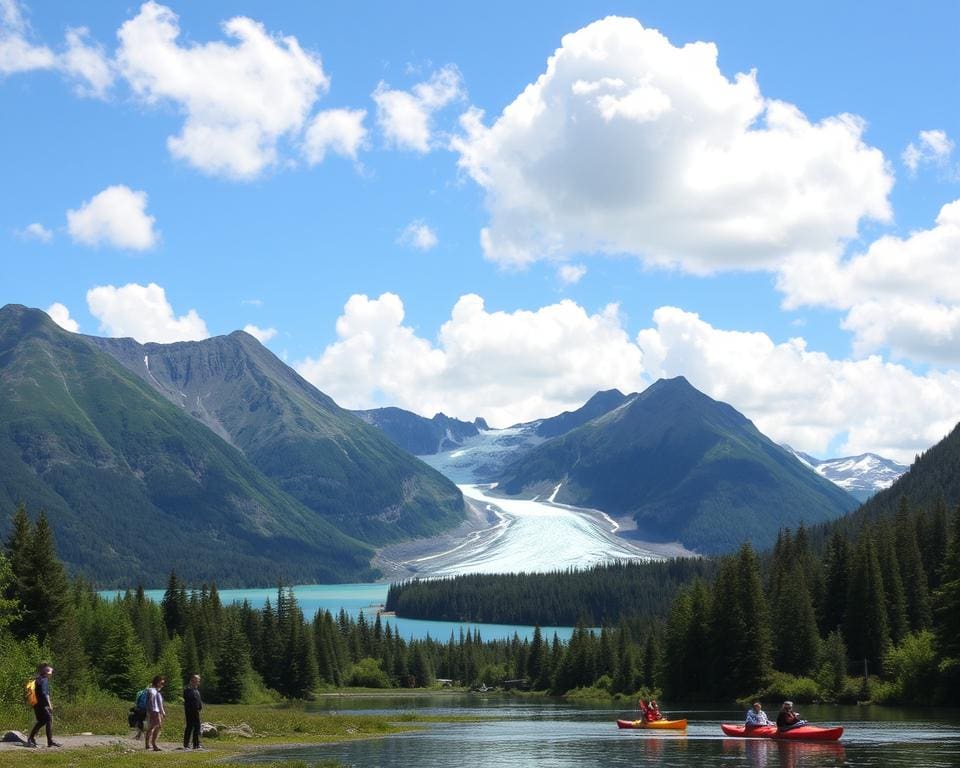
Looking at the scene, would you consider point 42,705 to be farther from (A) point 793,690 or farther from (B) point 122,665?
(A) point 793,690

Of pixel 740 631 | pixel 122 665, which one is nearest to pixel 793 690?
pixel 740 631

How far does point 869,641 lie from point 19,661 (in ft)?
323

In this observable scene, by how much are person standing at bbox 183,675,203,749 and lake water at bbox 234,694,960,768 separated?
12.1ft

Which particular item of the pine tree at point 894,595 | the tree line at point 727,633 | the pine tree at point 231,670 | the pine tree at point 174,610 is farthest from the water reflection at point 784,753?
the pine tree at point 174,610

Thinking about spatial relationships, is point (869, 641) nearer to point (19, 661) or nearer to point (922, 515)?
point (922, 515)

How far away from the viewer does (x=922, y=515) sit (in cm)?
16550

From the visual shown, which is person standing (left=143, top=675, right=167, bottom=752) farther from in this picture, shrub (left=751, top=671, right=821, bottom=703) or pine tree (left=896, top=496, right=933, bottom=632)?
pine tree (left=896, top=496, right=933, bottom=632)

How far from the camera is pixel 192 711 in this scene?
5816 cm

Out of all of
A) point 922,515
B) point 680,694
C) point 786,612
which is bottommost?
point 680,694

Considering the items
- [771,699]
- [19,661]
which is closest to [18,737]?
[19,661]

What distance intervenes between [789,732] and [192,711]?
3696cm

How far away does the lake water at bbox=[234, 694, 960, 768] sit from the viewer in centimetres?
5694

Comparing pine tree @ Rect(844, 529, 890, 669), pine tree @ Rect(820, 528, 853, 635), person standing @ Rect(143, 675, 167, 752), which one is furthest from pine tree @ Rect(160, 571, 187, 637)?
person standing @ Rect(143, 675, 167, 752)

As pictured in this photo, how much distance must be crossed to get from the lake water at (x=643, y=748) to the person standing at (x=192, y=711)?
3.69 meters
